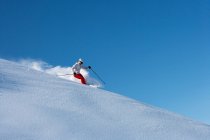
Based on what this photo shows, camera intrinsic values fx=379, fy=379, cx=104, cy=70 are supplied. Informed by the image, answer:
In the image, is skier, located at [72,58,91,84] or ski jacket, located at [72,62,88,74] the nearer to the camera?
skier, located at [72,58,91,84]

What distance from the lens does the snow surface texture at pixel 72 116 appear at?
12.9 ft

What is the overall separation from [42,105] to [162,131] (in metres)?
1.53

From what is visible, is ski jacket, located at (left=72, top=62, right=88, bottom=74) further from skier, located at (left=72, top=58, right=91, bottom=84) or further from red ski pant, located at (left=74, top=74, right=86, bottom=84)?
red ski pant, located at (left=74, top=74, right=86, bottom=84)

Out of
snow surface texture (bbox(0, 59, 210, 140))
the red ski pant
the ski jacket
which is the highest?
the ski jacket

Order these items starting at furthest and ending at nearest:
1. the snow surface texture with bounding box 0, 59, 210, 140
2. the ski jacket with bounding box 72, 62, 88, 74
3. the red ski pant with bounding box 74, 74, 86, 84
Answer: the ski jacket with bounding box 72, 62, 88, 74 < the red ski pant with bounding box 74, 74, 86, 84 < the snow surface texture with bounding box 0, 59, 210, 140

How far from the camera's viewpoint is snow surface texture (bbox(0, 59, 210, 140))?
392 centimetres

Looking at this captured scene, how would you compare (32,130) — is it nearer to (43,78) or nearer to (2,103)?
(2,103)

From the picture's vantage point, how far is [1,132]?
3561 millimetres

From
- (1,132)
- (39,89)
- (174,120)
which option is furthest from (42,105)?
(174,120)

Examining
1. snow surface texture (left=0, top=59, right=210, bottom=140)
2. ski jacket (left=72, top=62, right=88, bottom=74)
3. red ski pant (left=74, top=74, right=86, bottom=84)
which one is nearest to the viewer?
snow surface texture (left=0, top=59, right=210, bottom=140)

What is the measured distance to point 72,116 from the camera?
4.51 meters

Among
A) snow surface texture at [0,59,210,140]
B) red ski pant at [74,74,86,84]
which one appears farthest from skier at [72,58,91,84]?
snow surface texture at [0,59,210,140]

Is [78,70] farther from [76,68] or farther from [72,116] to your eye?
[72,116]

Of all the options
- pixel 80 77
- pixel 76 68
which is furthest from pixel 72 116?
pixel 76 68
